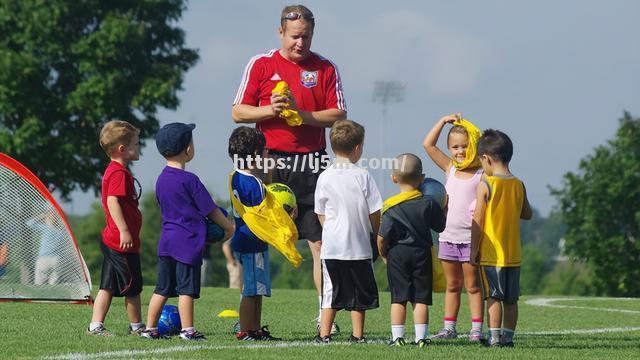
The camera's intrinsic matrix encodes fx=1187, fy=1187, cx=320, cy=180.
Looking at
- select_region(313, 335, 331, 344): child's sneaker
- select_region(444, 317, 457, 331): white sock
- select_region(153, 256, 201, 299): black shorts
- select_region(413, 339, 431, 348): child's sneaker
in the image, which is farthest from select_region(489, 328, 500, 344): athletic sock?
select_region(153, 256, 201, 299): black shorts

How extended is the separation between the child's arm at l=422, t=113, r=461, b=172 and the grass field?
5.28 ft

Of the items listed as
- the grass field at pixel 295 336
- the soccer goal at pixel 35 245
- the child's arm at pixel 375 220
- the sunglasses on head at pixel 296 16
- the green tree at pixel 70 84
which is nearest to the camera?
the grass field at pixel 295 336

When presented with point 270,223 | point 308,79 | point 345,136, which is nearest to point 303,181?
point 308,79

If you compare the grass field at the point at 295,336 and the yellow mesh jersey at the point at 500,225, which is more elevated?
the yellow mesh jersey at the point at 500,225

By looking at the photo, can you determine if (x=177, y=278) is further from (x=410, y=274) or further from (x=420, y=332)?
(x=420, y=332)

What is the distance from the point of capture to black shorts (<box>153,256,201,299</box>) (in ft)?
30.8

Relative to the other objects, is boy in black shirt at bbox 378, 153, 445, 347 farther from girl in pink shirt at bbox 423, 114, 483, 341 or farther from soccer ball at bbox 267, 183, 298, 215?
girl in pink shirt at bbox 423, 114, 483, 341

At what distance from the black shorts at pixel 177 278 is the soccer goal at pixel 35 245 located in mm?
4334

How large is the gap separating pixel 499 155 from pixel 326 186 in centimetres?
140

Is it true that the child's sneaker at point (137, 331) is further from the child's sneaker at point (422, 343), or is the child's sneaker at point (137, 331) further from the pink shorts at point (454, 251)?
the pink shorts at point (454, 251)

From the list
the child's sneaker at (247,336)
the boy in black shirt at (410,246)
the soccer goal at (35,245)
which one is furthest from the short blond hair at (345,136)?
the soccer goal at (35,245)

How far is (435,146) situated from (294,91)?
137 cm

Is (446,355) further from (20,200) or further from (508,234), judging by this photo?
(20,200)

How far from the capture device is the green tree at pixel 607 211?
6316cm
